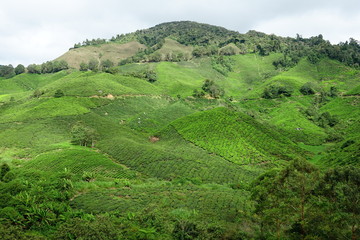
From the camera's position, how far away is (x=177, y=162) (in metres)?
55.4

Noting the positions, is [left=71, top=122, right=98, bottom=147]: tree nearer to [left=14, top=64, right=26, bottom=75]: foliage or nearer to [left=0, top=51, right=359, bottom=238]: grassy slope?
[left=0, top=51, right=359, bottom=238]: grassy slope

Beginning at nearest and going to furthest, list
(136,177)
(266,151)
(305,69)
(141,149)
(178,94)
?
(136,177), (141,149), (266,151), (178,94), (305,69)

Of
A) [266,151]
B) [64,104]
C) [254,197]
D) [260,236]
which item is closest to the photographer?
[260,236]

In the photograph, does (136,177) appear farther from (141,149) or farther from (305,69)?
(305,69)

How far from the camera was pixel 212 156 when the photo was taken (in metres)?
63.1

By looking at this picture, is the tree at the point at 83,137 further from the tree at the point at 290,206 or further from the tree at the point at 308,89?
the tree at the point at 308,89

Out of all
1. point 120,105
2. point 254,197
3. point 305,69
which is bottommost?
point 254,197

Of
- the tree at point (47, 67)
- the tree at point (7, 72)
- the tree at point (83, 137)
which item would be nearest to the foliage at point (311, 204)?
the tree at point (83, 137)

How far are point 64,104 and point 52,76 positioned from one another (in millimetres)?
109025

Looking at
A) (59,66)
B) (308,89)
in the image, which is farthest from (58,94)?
(308,89)

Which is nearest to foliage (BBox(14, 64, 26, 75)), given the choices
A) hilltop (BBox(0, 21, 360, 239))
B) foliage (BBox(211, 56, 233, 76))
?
hilltop (BBox(0, 21, 360, 239))

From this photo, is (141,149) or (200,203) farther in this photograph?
(141,149)

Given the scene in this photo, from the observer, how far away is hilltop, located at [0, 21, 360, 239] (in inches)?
923

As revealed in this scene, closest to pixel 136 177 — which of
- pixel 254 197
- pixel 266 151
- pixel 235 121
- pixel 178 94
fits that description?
pixel 254 197
